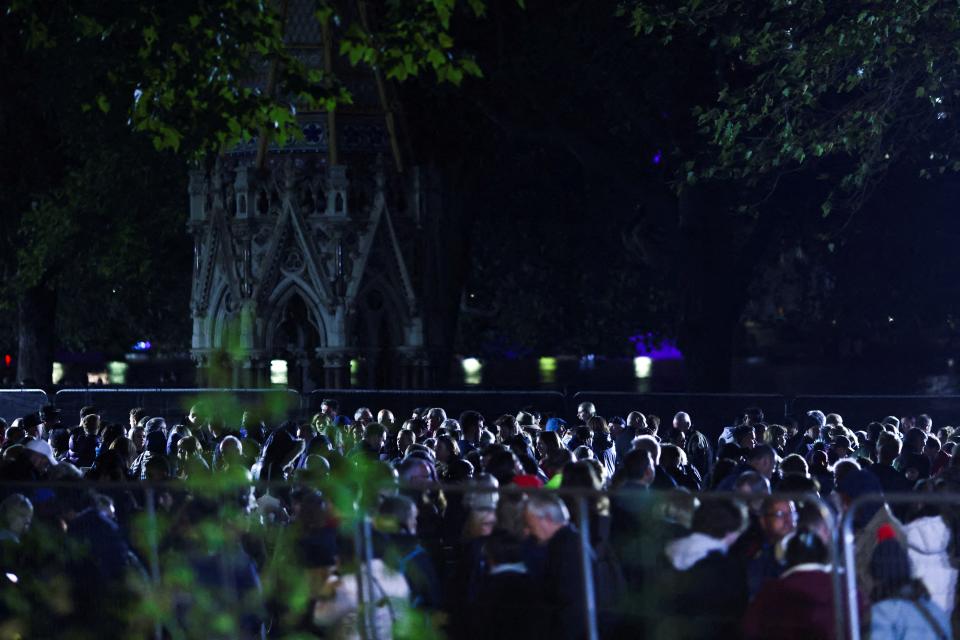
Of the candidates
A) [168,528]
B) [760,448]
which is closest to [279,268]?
[760,448]

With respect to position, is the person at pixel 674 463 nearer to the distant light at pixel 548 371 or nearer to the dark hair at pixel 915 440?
the dark hair at pixel 915 440

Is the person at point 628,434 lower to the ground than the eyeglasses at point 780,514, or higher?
higher

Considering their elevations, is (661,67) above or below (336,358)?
above

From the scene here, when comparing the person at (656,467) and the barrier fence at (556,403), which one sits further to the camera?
the barrier fence at (556,403)

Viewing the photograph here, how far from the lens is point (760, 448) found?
556 inches

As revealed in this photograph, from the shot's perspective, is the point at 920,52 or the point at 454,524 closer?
the point at 454,524

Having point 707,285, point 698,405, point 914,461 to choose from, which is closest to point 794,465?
point 914,461

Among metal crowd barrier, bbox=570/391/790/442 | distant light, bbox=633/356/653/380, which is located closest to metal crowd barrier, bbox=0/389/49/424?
metal crowd barrier, bbox=570/391/790/442

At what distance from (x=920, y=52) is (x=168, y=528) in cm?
1296

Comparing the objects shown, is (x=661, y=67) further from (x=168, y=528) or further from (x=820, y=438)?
(x=168, y=528)

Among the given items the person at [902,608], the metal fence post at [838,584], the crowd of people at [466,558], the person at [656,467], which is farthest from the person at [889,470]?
the metal fence post at [838,584]

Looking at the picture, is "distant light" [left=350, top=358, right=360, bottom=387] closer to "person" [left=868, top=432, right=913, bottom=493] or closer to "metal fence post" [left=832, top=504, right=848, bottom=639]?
"person" [left=868, top=432, right=913, bottom=493]

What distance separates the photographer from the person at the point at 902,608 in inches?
325

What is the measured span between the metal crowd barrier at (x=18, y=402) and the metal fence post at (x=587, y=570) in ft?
69.7
